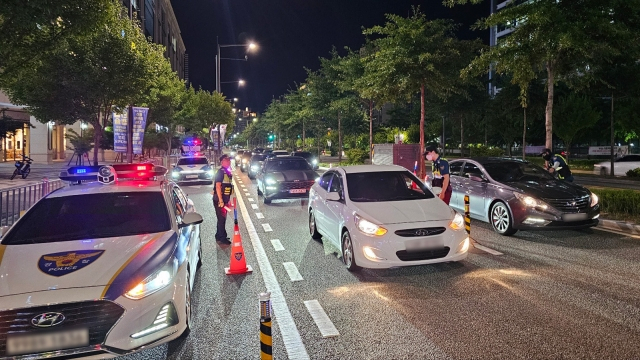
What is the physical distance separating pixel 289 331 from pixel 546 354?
234cm

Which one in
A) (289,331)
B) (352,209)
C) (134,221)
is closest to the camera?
(289,331)

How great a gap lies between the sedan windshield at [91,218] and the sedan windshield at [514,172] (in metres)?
7.38

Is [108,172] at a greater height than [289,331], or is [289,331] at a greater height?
[108,172]

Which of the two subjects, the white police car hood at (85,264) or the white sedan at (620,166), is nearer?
the white police car hood at (85,264)

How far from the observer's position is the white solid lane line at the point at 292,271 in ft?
21.9

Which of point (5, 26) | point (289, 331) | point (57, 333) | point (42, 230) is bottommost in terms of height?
point (289, 331)

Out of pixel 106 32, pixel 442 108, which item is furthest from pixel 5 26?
pixel 442 108

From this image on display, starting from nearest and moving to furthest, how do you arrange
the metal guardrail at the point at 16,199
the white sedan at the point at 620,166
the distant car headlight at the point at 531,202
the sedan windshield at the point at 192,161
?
1. the distant car headlight at the point at 531,202
2. the metal guardrail at the point at 16,199
3. the sedan windshield at the point at 192,161
4. the white sedan at the point at 620,166

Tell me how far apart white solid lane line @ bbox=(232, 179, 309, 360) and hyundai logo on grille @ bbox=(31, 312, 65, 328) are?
1860mm

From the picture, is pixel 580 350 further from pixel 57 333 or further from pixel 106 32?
pixel 106 32

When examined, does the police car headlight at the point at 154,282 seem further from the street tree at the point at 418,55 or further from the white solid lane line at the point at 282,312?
the street tree at the point at 418,55

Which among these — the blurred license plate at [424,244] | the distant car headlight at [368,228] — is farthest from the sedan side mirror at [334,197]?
the blurred license plate at [424,244]

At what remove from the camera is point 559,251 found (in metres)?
8.05

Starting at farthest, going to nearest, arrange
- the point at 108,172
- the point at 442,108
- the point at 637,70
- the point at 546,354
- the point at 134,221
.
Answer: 1. the point at 442,108
2. the point at 637,70
3. the point at 108,172
4. the point at 134,221
5. the point at 546,354
